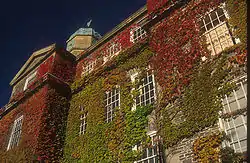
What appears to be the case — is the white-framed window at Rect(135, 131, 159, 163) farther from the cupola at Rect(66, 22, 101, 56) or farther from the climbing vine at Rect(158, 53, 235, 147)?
the cupola at Rect(66, 22, 101, 56)

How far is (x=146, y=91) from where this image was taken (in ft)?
44.2

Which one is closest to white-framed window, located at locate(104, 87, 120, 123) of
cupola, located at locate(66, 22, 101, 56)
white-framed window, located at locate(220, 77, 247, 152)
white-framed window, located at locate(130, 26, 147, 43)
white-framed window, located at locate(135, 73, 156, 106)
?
white-framed window, located at locate(135, 73, 156, 106)

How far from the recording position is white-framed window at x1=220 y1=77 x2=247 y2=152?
29.0ft

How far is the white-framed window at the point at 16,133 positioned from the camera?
17.5 metres

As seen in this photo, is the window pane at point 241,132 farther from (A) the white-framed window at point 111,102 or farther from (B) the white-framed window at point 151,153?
(A) the white-framed window at point 111,102

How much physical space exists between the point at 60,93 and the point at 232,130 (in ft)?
38.6

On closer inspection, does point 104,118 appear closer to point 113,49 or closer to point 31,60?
point 113,49

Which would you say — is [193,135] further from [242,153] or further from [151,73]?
[151,73]

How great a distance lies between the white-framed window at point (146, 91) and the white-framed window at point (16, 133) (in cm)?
901

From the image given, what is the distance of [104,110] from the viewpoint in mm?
14961

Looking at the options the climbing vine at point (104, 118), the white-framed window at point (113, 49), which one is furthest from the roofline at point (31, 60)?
the white-framed window at point (113, 49)

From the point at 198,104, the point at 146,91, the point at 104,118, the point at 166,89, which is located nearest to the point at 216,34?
the point at 166,89

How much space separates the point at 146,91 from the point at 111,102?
250 centimetres

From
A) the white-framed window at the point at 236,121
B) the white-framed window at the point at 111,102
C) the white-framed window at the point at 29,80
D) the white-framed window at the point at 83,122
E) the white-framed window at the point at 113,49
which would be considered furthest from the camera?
the white-framed window at the point at 29,80
